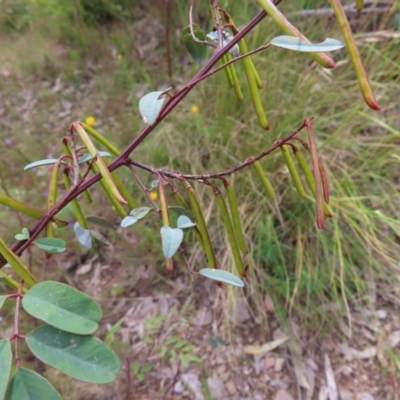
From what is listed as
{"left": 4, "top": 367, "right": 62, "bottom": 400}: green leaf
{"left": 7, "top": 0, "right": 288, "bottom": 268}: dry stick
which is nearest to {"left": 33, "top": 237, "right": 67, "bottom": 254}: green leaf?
{"left": 7, "top": 0, "right": 288, "bottom": 268}: dry stick

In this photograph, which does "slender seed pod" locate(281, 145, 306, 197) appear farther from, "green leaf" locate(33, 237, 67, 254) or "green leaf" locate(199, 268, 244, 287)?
"green leaf" locate(33, 237, 67, 254)

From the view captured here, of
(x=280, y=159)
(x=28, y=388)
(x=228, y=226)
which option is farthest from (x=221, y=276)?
(x=280, y=159)

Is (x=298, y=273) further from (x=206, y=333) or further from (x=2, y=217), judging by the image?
(x=2, y=217)

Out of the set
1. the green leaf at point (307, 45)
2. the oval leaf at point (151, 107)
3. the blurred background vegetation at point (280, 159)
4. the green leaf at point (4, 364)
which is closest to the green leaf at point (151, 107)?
the oval leaf at point (151, 107)

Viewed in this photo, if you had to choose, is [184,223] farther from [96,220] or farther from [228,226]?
[96,220]

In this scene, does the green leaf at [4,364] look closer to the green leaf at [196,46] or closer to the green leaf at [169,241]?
the green leaf at [169,241]
